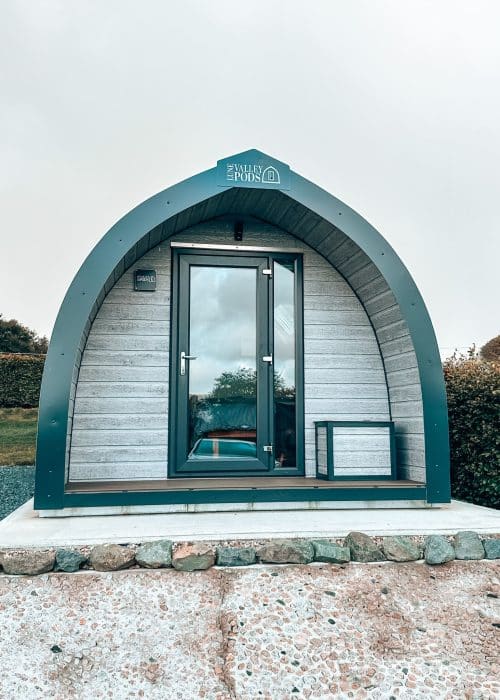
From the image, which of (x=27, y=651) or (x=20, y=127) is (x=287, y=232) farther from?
(x=20, y=127)

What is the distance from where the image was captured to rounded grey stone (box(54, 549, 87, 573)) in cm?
266

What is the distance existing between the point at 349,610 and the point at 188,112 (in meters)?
8.46

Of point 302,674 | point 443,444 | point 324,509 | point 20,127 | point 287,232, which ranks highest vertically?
point 20,127

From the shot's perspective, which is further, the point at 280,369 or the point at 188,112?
the point at 188,112

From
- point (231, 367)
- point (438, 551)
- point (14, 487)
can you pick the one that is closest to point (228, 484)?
point (231, 367)

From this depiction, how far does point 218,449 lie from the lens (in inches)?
170

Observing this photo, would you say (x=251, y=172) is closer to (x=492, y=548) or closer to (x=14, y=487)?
(x=492, y=548)

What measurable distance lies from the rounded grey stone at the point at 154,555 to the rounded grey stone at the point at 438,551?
1350mm

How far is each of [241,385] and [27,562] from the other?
2.17 meters

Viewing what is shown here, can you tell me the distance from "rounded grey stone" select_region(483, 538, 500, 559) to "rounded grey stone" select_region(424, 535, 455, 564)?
0.20 meters

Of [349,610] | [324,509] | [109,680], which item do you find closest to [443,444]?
[324,509]

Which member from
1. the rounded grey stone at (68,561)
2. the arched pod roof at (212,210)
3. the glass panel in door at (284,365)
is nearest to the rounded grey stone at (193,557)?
the rounded grey stone at (68,561)

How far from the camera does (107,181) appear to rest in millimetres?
9477

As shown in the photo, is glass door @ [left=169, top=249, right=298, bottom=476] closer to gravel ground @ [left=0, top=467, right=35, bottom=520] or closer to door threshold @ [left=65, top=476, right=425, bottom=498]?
door threshold @ [left=65, top=476, right=425, bottom=498]
